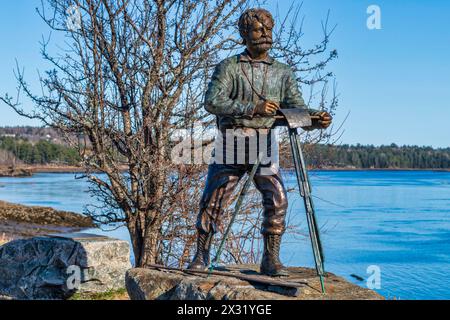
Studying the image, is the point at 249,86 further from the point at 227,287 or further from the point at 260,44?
the point at 227,287

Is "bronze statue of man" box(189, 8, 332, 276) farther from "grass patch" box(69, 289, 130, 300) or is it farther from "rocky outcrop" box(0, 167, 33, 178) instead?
"rocky outcrop" box(0, 167, 33, 178)

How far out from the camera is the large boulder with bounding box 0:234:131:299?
29.2 ft

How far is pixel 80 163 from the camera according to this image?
29.9 ft

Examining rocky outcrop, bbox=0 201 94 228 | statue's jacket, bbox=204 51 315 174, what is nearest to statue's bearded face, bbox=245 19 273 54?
statue's jacket, bbox=204 51 315 174

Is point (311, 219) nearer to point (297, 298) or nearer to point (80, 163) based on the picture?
point (297, 298)

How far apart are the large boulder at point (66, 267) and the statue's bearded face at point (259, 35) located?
4.51m

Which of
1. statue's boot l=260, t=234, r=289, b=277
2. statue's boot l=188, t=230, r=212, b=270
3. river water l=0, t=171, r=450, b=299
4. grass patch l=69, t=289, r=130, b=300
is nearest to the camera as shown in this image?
statue's boot l=260, t=234, r=289, b=277

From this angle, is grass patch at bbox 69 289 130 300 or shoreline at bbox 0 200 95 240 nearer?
grass patch at bbox 69 289 130 300

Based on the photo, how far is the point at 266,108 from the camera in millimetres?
5230

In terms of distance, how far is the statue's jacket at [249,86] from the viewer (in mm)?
5578

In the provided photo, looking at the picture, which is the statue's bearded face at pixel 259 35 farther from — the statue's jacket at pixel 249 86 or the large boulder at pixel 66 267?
the large boulder at pixel 66 267

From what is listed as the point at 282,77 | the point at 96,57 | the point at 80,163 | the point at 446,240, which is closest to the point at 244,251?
the point at 80,163

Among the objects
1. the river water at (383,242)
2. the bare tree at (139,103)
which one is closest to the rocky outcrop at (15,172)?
the river water at (383,242)

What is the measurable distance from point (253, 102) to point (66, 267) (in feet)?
15.4
